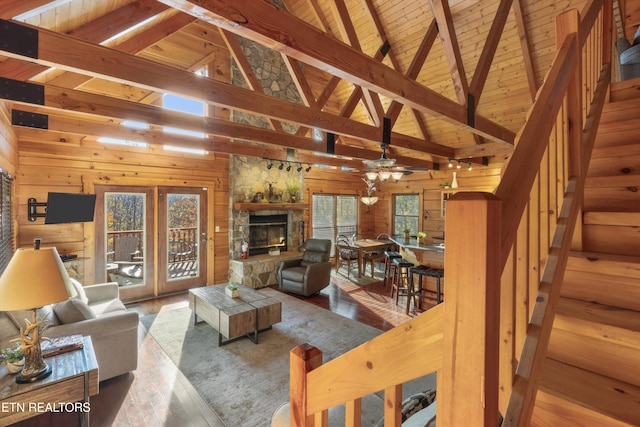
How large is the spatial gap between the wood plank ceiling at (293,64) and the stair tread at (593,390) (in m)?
1.97

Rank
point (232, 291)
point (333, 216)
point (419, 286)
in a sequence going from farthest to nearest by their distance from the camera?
A: point (333, 216) < point (419, 286) < point (232, 291)

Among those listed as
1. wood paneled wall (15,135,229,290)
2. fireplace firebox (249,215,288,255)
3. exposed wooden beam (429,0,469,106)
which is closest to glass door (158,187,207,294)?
wood paneled wall (15,135,229,290)

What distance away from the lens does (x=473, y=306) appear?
56 cm

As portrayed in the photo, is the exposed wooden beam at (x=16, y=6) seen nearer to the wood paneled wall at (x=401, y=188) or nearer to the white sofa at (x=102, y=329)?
the white sofa at (x=102, y=329)

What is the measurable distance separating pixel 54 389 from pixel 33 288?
713 millimetres

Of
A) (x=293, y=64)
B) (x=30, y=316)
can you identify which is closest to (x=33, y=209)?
(x=30, y=316)

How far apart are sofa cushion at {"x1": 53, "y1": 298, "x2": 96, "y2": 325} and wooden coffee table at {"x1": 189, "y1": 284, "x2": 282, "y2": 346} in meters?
1.34

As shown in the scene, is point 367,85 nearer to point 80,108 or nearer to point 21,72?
point 80,108

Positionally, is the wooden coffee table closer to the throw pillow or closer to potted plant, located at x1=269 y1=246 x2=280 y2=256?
the throw pillow

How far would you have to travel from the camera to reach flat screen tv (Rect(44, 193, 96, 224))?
429cm

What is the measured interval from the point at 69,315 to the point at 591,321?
151 inches

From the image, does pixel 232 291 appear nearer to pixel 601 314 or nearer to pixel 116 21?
pixel 116 21

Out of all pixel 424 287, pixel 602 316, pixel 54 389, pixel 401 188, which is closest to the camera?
pixel 602 316

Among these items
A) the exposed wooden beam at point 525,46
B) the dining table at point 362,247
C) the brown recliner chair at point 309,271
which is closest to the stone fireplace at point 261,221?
the brown recliner chair at point 309,271
